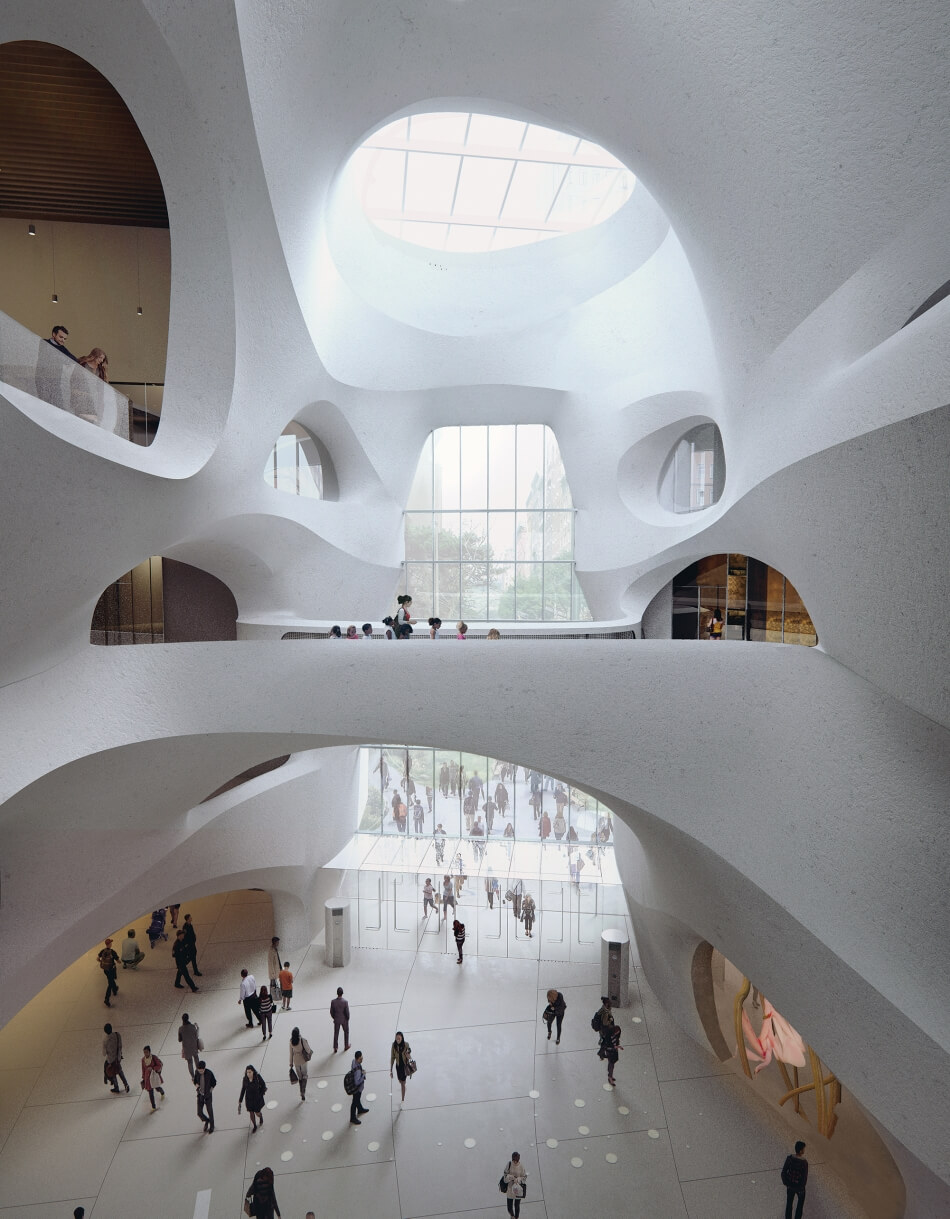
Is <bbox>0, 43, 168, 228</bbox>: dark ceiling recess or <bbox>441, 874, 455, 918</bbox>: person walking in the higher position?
<bbox>0, 43, 168, 228</bbox>: dark ceiling recess

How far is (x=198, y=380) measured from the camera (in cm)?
945

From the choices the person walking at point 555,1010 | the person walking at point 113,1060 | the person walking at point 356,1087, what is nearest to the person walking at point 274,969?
the person walking at point 113,1060

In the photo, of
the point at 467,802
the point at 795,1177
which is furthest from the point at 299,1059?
the point at 467,802

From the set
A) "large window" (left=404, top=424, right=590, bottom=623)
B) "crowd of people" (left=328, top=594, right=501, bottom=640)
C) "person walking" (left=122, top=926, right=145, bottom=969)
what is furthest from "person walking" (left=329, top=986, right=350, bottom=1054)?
"large window" (left=404, top=424, right=590, bottom=623)

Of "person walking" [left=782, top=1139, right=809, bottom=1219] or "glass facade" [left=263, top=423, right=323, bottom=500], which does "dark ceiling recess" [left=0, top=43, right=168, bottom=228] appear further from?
"person walking" [left=782, top=1139, right=809, bottom=1219]

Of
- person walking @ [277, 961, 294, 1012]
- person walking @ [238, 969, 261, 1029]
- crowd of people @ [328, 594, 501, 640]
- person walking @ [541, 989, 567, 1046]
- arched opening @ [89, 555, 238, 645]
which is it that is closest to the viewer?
crowd of people @ [328, 594, 501, 640]

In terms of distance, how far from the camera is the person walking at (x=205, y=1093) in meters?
9.59

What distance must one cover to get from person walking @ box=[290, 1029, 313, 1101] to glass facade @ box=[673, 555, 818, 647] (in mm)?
10599

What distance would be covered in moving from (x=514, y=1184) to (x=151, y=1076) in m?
5.51

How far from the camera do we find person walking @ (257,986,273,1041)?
11672 millimetres

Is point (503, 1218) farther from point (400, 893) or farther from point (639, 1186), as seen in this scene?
point (400, 893)

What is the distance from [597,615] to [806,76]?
474 inches

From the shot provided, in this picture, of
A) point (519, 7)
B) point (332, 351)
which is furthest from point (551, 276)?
point (519, 7)

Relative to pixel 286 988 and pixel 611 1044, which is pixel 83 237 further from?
pixel 611 1044
